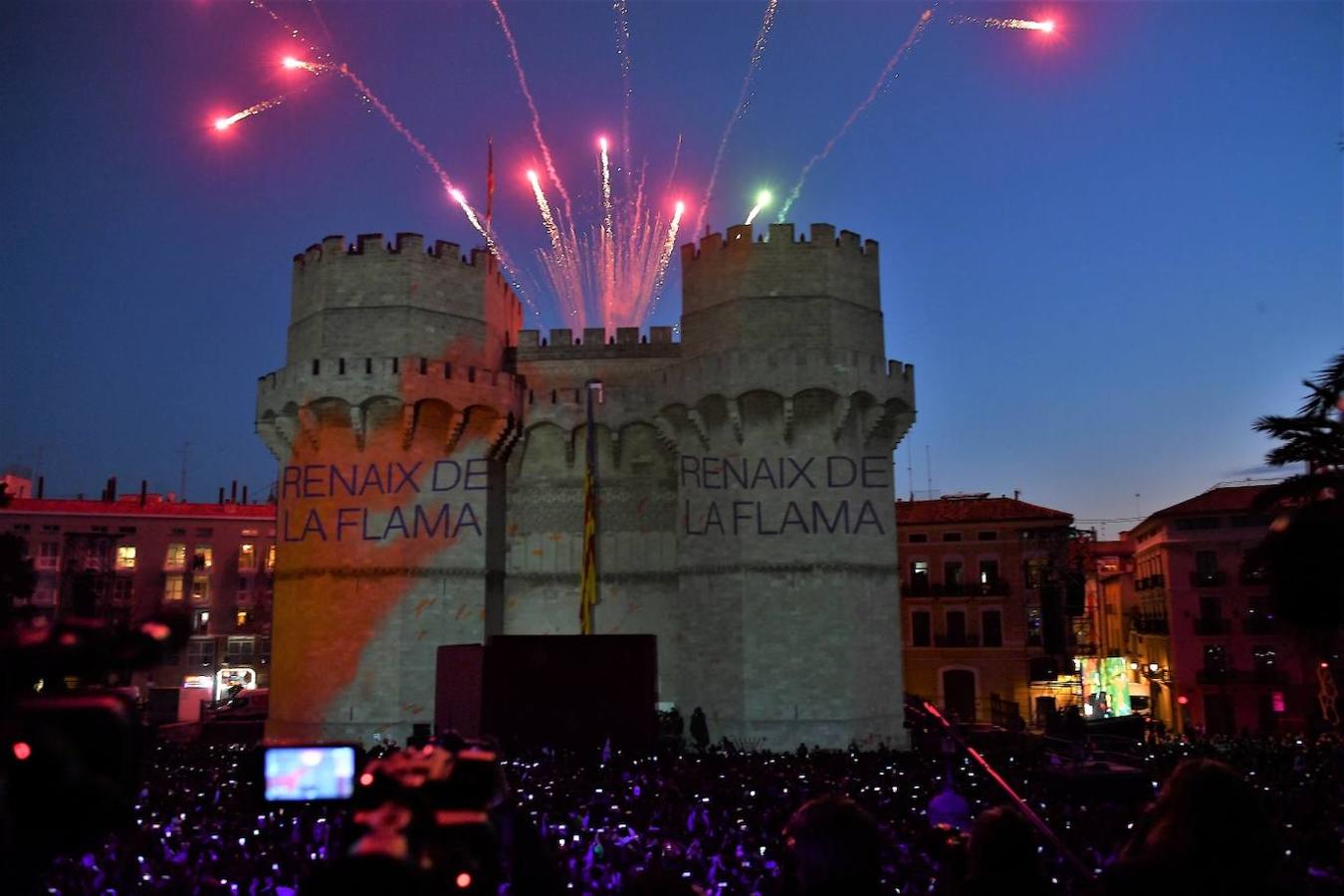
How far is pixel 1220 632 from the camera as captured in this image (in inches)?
1961

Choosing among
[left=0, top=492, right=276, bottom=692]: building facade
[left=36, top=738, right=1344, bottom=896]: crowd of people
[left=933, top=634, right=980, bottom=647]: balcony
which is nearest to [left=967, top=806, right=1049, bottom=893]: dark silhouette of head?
[left=36, top=738, right=1344, bottom=896]: crowd of people

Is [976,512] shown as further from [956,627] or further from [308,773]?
[308,773]

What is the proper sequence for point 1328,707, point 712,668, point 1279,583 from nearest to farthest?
point 1279,583
point 712,668
point 1328,707

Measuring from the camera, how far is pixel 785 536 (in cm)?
3130

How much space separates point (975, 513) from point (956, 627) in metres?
5.90

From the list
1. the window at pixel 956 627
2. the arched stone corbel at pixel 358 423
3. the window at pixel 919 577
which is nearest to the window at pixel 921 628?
the window at pixel 956 627

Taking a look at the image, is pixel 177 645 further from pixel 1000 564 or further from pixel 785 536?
pixel 1000 564

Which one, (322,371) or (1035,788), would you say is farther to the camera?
(322,371)

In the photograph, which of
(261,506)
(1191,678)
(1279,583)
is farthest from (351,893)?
(261,506)

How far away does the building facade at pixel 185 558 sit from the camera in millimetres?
69125

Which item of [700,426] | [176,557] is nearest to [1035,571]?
[700,426]

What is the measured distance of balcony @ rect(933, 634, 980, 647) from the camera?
5041 cm

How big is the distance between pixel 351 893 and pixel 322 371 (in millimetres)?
31127

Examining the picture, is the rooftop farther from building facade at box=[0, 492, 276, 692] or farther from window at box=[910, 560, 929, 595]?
building facade at box=[0, 492, 276, 692]
